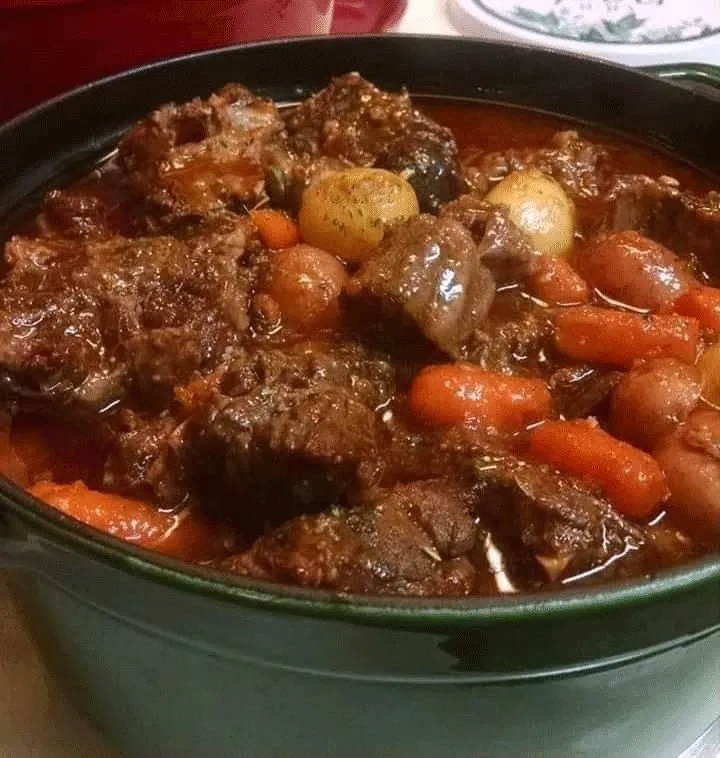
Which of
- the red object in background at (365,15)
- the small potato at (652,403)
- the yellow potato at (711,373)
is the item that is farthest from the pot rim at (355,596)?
the red object in background at (365,15)

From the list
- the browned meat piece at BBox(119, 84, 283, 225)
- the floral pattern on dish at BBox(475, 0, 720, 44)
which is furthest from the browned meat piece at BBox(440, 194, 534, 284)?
the floral pattern on dish at BBox(475, 0, 720, 44)

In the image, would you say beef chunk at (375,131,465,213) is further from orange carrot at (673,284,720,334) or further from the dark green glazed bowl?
the dark green glazed bowl

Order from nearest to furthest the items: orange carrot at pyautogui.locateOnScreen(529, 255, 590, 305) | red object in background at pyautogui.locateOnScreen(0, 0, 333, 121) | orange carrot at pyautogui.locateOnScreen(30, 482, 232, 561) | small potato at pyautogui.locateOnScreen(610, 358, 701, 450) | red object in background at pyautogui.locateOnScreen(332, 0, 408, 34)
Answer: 1. orange carrot at pyautogui.locateOnScreen(30, 482, 232, 561)
2. small potato at pyautogui.locateOnScreen(610, 358, 701, 450)
3. orange carrot at pyautogui.locateOnScreen(529, 255, 590, 305)
4. red object in background at pyautogui.locateOnScreen(0, 0, 333, 121)
5. red object in background at pyautogui.locateOnScreen(332, 0, 408, 34)

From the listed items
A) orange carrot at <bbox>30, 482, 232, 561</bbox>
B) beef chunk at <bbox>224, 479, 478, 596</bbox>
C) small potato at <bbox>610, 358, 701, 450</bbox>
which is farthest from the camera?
small potato at <bbox>610, 358, 701, 450</bbox>

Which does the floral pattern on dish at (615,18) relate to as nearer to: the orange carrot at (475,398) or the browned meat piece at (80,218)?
the browned meat piece at (80,218)

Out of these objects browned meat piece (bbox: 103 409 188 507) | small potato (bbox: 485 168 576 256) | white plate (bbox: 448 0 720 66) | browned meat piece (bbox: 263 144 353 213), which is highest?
white plate (bbox: 448 0 720 66)

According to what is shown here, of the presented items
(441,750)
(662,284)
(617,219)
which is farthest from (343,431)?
(617,219)

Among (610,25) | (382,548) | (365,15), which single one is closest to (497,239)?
(382,548)

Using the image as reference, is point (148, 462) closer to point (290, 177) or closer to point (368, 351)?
point (368, 351)
